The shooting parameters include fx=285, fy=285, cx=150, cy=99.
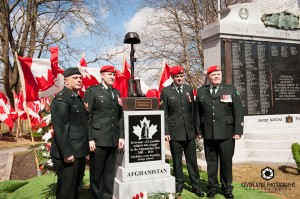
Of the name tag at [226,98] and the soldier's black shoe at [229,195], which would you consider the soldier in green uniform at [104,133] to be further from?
the soldier's black shoe at [229,195]

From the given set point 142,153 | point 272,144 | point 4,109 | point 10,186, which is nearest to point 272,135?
point 272,144

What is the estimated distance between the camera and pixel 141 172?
14.4 feet

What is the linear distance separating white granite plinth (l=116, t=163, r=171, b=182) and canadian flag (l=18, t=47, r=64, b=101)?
8.14 feet

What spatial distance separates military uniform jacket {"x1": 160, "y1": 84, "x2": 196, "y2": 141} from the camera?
4.67m

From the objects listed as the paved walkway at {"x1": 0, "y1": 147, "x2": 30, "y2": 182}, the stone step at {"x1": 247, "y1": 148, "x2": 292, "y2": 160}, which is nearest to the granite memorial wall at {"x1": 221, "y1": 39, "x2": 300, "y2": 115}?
the stone step at {"x1": 247, "y1": 148, "x2": 292, "y2": 160}

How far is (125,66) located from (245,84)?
138 inches

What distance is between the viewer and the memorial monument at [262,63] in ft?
25.8

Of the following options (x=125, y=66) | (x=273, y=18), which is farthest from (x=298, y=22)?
(x=125, y=66)

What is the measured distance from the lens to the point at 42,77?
5730 millimetres

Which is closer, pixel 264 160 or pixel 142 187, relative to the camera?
pixel 142 187

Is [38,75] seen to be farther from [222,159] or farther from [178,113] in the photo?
[222,159]

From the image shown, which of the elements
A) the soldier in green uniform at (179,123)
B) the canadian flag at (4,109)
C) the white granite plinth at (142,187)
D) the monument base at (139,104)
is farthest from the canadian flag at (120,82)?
the canadian flag at (4,109)

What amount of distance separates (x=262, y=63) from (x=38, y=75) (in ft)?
20.6

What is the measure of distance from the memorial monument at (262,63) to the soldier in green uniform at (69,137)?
4.96m
